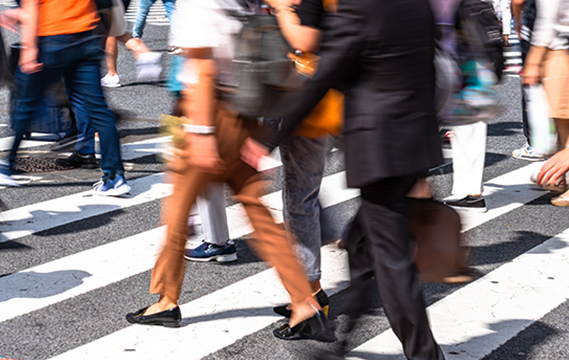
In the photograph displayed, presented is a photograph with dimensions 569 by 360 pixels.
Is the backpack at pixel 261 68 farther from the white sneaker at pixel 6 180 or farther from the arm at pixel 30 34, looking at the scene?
the white sneaker at pixel 6 180

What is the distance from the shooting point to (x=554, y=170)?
11.5ft

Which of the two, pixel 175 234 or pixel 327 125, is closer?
pixel 327 125

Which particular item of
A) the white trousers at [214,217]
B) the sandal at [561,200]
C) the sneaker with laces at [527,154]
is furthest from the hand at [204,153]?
the sneaker with laces at [527,154]

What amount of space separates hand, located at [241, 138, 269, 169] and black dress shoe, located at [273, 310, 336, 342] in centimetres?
76

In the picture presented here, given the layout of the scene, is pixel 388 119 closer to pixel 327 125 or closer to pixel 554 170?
pixel 327 125

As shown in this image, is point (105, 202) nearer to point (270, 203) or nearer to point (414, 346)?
point (270, 203)

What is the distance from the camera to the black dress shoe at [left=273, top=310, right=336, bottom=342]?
151 inches

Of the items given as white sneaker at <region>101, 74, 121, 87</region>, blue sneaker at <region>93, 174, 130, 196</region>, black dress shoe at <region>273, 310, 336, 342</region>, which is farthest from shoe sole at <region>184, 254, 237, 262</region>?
white sneaker at <region>101, 74, 121, 87</region>

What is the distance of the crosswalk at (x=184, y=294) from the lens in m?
3.91

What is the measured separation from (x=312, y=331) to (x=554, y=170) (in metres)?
1.27

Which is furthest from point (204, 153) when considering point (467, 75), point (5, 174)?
point (5, 174)

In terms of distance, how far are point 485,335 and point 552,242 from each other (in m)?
1.64

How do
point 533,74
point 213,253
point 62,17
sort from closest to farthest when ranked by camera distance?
point 213,253 → point 533,74 → point 62,17

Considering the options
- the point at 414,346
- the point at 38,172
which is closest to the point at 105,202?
the point at 38,172
